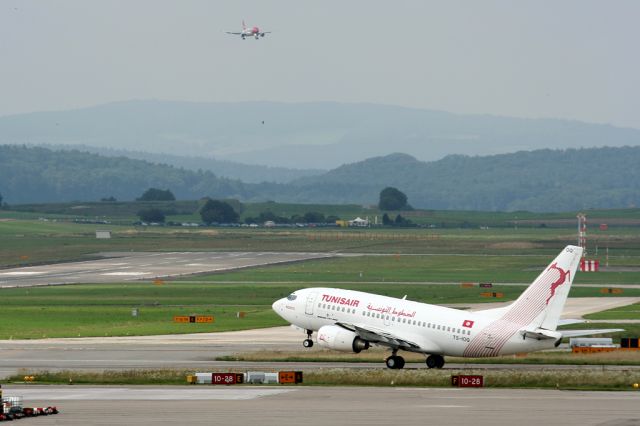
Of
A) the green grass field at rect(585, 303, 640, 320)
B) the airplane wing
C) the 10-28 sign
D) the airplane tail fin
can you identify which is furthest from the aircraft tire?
the green grass field at rect(585, 303, 640, 320)

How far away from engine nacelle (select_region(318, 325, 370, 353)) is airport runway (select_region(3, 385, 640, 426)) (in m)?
7.36

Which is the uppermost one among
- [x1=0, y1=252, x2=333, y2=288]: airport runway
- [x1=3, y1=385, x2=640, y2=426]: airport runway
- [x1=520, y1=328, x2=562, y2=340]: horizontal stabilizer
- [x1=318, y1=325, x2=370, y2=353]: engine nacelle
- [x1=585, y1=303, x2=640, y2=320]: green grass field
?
[x1=0, y1=252, x2=333, y2=288]: airport runway

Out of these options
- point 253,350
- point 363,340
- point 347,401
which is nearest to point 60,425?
point 347,401

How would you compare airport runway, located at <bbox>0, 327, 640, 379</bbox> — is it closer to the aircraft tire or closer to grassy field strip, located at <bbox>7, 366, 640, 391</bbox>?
the aircraft tire

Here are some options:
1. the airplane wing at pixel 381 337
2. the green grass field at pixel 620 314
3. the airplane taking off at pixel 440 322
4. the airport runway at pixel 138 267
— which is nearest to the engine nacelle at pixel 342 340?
the airplane taking off at pixel 440 322

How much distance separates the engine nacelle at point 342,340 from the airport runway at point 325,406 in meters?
7.36

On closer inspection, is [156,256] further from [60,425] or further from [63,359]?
[60,425]

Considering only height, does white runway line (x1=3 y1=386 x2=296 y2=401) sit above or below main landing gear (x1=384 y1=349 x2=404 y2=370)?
below

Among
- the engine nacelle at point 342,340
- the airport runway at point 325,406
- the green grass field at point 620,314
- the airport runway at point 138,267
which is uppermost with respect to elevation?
the airport runway at point 138,267

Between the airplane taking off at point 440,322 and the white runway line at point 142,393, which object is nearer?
the white runway line at point 142,393

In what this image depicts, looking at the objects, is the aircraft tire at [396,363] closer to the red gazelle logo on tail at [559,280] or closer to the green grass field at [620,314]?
the red gazelle logo on tail at [559,280]

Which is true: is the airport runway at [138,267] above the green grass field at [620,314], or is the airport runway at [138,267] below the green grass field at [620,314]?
above

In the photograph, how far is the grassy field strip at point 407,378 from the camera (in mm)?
61438

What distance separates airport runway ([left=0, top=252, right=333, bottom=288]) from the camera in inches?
5856
